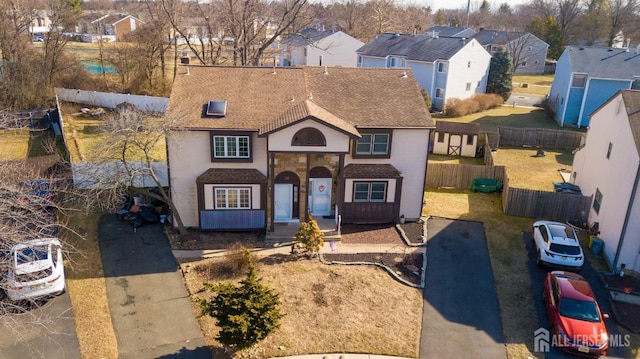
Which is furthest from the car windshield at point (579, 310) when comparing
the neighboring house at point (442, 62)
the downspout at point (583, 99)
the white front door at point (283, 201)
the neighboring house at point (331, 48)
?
the neighboring house at point (331, 48)

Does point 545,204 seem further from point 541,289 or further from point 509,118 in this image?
point 509,118

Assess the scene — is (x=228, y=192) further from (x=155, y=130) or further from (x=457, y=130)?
(x=457, y=130)

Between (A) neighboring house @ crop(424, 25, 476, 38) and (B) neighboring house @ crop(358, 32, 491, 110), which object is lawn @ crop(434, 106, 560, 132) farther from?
(A) neighboring house @ crop(424, 25, 476, 38)

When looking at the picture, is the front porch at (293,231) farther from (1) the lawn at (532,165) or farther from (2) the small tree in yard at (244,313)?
(1) the lawn at (532,165)

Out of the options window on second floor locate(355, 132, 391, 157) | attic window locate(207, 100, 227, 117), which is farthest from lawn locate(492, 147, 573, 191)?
attic window locate(207, 100, 227, 117)

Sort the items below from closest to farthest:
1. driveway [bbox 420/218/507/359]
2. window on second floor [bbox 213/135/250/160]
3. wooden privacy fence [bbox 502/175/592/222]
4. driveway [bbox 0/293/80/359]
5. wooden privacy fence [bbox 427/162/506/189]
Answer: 1. driveway [bbox 0/293/80/359]
2. driveway [bbox 420/218/507/359]
3. window on second floor [bbox 213/135/250/160]
4. wooden privacy fence [bbox 502/175/592/222]
5. wooden privacy fence [bbox 427/162/506/189]
